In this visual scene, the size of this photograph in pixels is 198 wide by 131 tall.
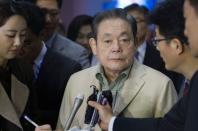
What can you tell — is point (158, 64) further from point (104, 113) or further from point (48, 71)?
point (104, 113)

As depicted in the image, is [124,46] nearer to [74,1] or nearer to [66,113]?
[66,113]

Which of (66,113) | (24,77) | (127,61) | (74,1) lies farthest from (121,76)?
(74,1)

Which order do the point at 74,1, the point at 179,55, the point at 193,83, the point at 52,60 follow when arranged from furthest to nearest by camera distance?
the point at 74,1
the point at 52,60
the point at 179,55
the point at 193,83

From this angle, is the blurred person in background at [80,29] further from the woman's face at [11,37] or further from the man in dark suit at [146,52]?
the woman's face at [11,37]

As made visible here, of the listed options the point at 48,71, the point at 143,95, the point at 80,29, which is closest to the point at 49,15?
the point at 48,71

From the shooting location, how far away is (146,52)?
390 cm

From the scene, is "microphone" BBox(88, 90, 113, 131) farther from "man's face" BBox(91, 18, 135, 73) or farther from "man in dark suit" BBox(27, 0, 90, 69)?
"man in dark suit" BBox(27, 0, 90, 69)

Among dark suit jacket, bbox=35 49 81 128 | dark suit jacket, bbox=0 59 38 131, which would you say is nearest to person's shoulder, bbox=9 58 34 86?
dark suit jacket, bbox=0 59 38 131

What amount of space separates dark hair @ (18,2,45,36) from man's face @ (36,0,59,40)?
12.4 inches

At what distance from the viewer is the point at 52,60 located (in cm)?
303

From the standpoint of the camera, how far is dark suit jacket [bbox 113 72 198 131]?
1827 millimetres

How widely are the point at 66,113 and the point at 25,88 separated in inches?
9.1

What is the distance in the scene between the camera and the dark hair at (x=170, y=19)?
87.0 inches

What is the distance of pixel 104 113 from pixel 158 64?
5.42 ft
